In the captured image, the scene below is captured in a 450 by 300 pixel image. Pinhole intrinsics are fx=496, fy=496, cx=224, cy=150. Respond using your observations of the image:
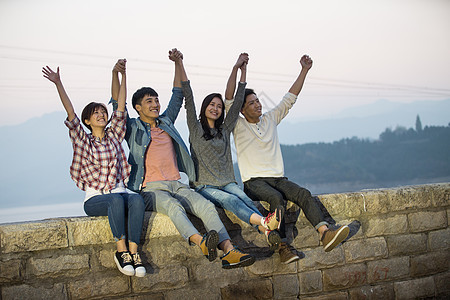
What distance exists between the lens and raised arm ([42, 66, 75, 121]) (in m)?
3.81

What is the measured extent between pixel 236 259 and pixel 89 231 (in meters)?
1.10

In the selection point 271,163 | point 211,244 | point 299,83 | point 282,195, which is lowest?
point 211,244

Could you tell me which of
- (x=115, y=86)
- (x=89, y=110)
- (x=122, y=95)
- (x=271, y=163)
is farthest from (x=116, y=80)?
(x=271, y=163)

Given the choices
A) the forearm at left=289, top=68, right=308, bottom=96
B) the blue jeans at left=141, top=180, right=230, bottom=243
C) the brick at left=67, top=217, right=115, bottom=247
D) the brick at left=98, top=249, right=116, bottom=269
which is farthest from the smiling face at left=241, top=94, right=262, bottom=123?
the brick at left=98, top=249, right=116, bottom=269

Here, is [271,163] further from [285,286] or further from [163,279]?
[163,279]

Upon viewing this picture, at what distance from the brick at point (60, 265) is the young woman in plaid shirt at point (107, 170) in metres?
0.27

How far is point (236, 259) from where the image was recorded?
3516 millimetres

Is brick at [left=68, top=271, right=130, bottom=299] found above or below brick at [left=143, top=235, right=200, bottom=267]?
below

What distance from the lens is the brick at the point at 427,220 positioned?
4.74 meters

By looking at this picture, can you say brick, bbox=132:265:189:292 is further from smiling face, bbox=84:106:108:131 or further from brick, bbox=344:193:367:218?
brick, bbox=344:193:367:218

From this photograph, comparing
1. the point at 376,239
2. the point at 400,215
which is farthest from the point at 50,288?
the point at 400,215

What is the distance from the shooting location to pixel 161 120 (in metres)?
4.31

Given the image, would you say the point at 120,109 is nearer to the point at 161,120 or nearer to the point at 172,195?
the point at 161,120

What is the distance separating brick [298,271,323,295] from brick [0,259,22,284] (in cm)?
224
